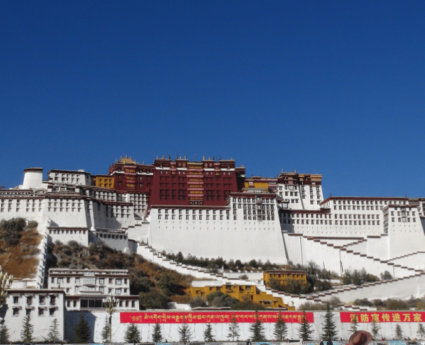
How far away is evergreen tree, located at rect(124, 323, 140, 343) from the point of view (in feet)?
149

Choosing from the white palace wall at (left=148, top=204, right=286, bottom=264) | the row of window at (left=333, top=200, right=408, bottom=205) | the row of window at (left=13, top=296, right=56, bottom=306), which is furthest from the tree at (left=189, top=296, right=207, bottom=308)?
the row of window at (left=333, top=200, right=408, bottom=205)

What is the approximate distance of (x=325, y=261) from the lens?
77.9m

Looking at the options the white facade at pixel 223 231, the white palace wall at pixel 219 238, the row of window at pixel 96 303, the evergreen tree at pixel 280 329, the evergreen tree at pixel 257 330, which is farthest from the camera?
the white facade at pixel 223 231

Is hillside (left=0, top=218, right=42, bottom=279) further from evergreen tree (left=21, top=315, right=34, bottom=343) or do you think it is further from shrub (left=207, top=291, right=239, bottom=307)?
shrub (left=207, top=291, right=239, bottom=307)

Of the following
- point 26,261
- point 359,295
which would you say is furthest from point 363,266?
point 26,261

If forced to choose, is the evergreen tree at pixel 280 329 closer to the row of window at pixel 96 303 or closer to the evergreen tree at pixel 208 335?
the evergreen tree at pixel 208 335

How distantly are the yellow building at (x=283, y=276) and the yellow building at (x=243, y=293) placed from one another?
13.2ft

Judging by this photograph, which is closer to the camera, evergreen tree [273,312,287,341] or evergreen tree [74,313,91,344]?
evergreen tree [74,313,91,344]

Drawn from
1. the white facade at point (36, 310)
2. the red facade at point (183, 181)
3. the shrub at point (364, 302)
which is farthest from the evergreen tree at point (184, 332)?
the red facade at point (183, 181)

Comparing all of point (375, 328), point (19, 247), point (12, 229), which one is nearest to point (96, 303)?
point (19, 247)

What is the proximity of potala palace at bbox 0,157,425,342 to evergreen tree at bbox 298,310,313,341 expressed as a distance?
12.0m

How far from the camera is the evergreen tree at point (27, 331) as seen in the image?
141ft

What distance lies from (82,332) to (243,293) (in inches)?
835

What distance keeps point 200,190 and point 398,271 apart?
30559 millimetres
